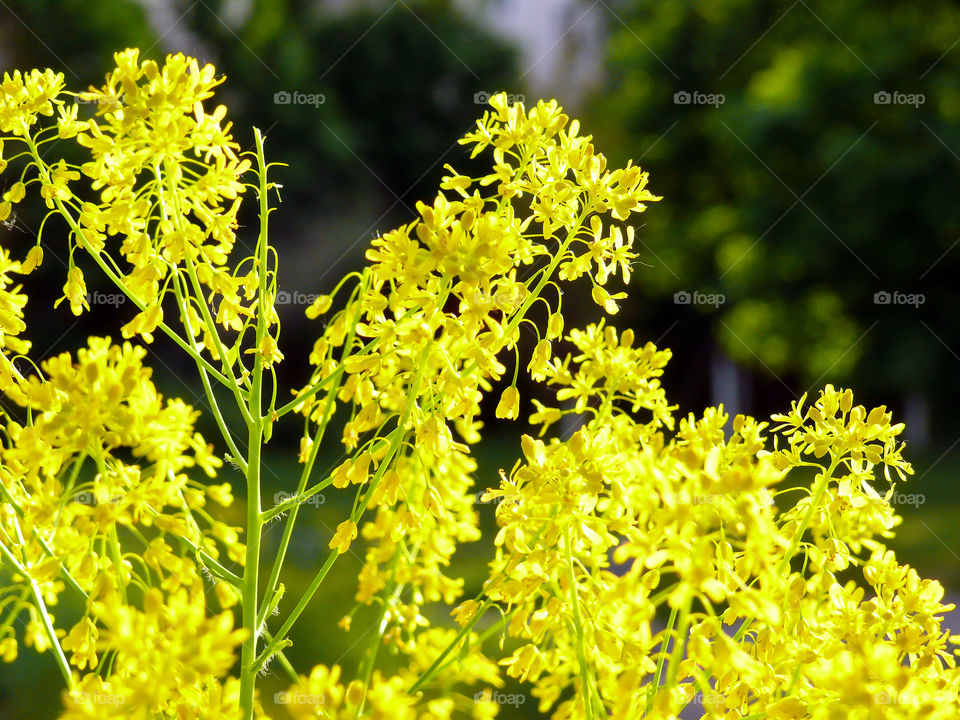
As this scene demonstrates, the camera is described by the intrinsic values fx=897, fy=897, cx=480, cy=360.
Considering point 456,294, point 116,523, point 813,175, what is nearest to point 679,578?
point 456,294

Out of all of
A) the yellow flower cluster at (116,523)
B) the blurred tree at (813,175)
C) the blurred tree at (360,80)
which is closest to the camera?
the yellow flower cluster at (116,523)

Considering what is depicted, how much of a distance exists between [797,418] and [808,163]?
13.3 ft

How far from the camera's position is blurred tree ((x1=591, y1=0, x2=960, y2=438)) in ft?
13.4

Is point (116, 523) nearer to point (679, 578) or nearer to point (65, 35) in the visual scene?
point (679, 578)

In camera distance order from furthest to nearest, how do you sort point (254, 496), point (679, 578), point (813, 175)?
point (813, 175), point (254, 496), point (679, 578)

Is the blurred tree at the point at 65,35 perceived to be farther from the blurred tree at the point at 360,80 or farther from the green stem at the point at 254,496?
the green stem at the point at 254,496

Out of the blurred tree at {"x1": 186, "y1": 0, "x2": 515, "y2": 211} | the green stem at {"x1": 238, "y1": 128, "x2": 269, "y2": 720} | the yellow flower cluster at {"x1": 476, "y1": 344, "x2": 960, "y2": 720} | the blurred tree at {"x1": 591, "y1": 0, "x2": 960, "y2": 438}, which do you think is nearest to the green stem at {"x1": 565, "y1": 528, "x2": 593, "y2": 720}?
the yellow flower cluster at {"x1": 476, "y1": 344, "x2": 960, "y2": 720}

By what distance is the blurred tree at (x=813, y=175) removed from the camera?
4082mm

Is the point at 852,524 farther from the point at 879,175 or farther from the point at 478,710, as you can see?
the point at 879,175

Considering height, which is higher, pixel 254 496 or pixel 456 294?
pixel 456 294

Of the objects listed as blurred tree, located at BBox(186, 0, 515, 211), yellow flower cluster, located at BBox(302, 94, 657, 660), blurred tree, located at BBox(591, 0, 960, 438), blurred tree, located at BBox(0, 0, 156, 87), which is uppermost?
blurred tree, located at BBox(591, 0, 960, 438)

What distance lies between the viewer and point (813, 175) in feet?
14.3

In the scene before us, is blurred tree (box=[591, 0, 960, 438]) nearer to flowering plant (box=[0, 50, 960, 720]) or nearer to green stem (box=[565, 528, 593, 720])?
flowering plant (box=[0, 50, 960, 720])

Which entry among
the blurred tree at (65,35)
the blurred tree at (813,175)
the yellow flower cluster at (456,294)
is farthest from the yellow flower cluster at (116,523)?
the blurred tree at (65,35)
